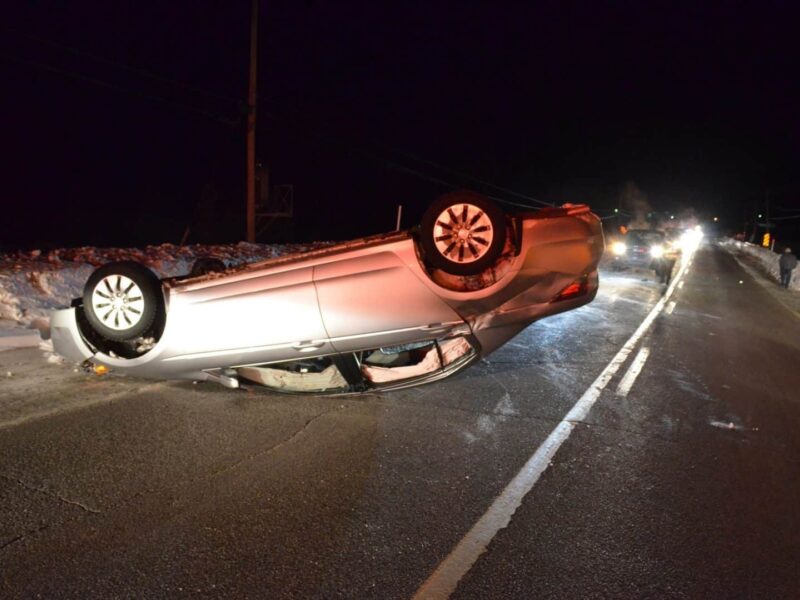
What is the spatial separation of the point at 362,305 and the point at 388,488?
1494mm

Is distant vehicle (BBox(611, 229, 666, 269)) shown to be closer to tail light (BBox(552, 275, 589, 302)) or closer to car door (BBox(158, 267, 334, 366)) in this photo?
tail light (BBox(552, 275, 589, 302))

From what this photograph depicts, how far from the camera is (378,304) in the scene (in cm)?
445

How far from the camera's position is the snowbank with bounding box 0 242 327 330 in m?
8.22

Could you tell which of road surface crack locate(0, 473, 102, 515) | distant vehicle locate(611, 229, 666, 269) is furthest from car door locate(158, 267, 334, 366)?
distant vehicle locate(611, 229, 666, 269)

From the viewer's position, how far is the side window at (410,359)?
4.94 metres

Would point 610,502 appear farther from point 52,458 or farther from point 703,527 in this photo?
point 52,458

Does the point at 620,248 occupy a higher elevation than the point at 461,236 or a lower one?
lower

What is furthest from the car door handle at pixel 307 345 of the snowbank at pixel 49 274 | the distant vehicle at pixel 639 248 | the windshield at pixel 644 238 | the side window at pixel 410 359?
the windshield at pixel 644 238

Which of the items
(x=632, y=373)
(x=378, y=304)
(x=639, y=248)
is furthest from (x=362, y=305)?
(x=639, y=248)

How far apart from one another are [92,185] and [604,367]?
92.1 feet

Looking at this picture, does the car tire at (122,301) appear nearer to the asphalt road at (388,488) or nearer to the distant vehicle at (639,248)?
the asphalt road at (388,488)

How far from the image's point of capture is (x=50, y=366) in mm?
6051

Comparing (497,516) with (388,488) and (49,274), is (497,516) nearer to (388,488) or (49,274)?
(388,488)

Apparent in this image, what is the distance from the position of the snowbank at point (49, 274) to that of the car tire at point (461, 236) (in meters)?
5.11
